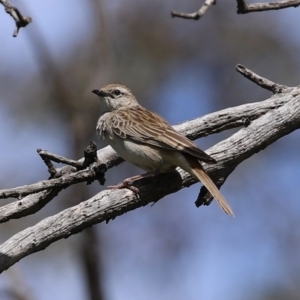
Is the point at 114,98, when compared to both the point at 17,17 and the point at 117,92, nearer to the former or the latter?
the point at 117,92

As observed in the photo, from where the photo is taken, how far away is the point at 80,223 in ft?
16.7

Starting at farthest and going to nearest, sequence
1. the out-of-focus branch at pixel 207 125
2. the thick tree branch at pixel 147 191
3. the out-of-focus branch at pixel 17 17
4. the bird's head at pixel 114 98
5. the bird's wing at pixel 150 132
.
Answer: the bird's head at pixel 114 98 → the bird's wing at pixel 150 132 → the out-of-focus branch at pixel 207 125 → the out-of-focus branch at pixel 17 17 → the thick tree branch at pixel 147 191

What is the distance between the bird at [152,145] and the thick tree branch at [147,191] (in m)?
Result: 0.14

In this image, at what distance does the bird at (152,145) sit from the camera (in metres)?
5.73

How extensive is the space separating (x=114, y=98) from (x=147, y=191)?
2330 mm

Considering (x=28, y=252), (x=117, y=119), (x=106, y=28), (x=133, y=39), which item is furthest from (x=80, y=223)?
(x=133, y=39)

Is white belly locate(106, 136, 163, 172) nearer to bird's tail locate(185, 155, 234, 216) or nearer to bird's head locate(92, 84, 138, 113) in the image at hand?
bird's tail locate(185, 155, 234, 216)

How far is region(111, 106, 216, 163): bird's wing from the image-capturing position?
5939 mm

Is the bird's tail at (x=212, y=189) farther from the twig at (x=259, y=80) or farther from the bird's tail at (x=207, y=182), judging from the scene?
the twig at (x=259, y=80)

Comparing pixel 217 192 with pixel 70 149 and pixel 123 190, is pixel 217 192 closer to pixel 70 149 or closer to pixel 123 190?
pixel 123 190

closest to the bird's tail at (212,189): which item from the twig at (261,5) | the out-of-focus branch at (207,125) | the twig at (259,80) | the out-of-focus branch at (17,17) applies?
the out-of-focus branch at (207,125)

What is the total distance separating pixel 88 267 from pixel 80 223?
555cm

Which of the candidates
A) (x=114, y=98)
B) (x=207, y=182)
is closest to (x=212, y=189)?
(x=207, y=182)

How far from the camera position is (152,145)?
21.1 feet
